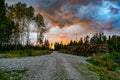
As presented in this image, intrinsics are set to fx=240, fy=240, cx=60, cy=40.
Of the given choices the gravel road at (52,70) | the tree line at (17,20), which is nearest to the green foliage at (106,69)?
the gravel road at (52,70)

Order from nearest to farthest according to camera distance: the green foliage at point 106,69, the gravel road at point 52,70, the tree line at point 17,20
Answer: the gravel road at point 52,70 < the green foliage at point 106,69 < the tree line at point 17,20

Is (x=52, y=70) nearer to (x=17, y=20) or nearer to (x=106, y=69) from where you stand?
(x=106, y=69)

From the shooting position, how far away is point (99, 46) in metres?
56.4

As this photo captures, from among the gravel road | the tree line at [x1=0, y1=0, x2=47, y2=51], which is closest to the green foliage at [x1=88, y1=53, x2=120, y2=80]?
the gravel road

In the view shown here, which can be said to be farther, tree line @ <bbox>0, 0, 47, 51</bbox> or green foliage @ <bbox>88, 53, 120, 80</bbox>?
tree line @ <bbox>0, 0, 47, 51</bbox>

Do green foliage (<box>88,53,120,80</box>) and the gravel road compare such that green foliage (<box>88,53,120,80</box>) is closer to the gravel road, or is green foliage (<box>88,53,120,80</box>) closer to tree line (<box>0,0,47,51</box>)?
the gravel road

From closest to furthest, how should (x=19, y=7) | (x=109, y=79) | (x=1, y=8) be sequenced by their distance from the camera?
1. (x=109, y=79)
2. (x=1, y=8)
3. (x=19, y=7)

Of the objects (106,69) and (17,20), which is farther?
(17,20)

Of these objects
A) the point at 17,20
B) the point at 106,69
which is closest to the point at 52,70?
the point at 106,69

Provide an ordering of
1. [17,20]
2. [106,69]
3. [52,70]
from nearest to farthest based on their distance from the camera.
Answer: [52,70], [106,69], [17,20]

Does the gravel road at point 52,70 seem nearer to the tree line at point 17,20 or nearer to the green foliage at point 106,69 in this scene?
the green foliage at point 106,69

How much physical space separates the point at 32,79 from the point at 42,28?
70.4 meters

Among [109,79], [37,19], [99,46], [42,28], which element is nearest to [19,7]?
[37,19]

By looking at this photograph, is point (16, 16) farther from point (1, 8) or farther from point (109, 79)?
point (109, 79)
